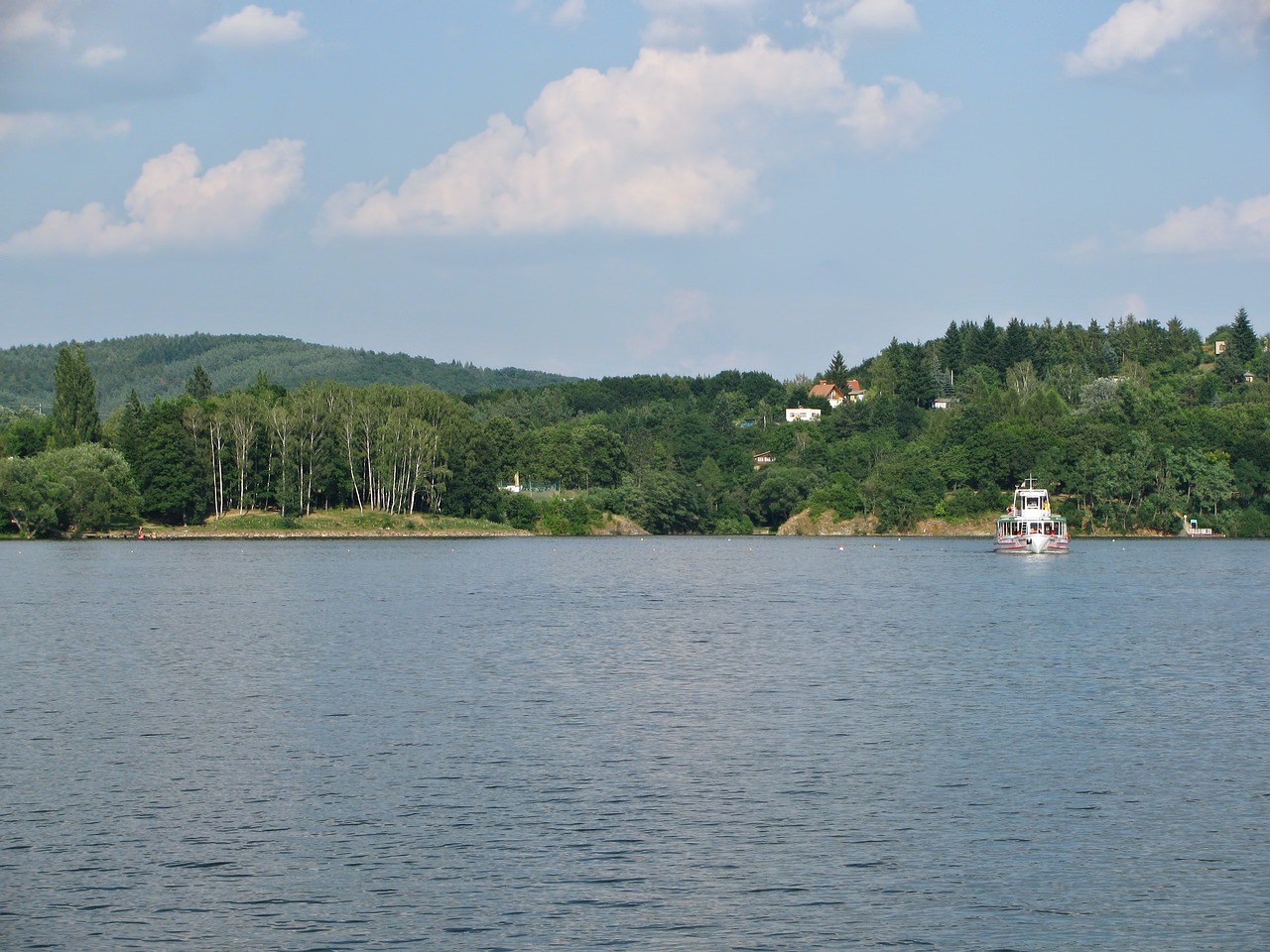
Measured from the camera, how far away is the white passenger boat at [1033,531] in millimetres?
133750

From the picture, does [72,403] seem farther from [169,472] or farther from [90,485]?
[90,485]

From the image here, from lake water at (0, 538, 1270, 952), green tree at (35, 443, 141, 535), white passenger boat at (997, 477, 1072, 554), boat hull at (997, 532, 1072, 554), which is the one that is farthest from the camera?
green tree at (35, 443, 141, 535)

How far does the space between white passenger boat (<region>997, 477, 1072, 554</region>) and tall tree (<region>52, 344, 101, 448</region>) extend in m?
101

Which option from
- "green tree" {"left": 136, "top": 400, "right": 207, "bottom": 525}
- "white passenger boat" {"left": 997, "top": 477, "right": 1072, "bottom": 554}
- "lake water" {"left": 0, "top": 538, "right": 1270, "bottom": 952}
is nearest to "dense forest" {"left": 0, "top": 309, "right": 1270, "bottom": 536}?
"green tree" {"left": 136, "top": 400, "right": 207, "bottom": 525}

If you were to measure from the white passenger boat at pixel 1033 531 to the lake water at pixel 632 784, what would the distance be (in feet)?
239

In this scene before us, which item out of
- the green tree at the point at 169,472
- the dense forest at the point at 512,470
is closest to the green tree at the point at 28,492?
the dense forest at the point at 512,470

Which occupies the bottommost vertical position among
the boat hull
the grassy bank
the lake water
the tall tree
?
the lake water

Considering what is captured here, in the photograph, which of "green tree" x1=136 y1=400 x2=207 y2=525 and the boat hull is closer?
the boat hull

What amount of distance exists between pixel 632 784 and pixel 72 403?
14409cm

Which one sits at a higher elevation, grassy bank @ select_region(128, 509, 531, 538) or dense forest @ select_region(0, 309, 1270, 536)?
dense forest @ select_region(0, 309, 1270, 536)

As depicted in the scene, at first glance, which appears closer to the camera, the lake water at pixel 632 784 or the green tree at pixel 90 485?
the lake water at pixel 632 784

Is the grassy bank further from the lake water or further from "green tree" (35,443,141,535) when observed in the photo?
the lake water

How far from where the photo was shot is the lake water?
19938 mm

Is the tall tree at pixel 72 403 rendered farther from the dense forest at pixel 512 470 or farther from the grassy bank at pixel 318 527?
the grassy bank at pixel 318 527
